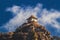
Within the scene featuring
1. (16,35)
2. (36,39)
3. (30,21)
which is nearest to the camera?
(36,39)

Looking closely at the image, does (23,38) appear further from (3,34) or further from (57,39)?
(57,39)

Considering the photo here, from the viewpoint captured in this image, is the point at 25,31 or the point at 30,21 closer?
the point at 25,31

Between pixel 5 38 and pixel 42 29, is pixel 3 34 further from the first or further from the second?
pixel 42 29

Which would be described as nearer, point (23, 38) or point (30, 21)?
point (23, 38)

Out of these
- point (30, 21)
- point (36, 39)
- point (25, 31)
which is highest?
point (30, 21)

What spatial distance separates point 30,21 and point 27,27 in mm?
10254

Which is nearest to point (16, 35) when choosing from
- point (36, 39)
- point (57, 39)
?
point (36, 39)

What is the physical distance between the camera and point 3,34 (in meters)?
135

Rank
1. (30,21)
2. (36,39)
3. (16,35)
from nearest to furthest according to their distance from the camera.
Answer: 1. (36,39)
2. (16,35)
3. (30,21)

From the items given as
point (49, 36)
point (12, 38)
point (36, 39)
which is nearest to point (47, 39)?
point (49, 36)

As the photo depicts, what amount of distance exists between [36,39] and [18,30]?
16916 millimetres

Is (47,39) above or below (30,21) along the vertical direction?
below

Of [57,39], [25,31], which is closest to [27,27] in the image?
[25,31]

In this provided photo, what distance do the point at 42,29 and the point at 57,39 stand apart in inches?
784
